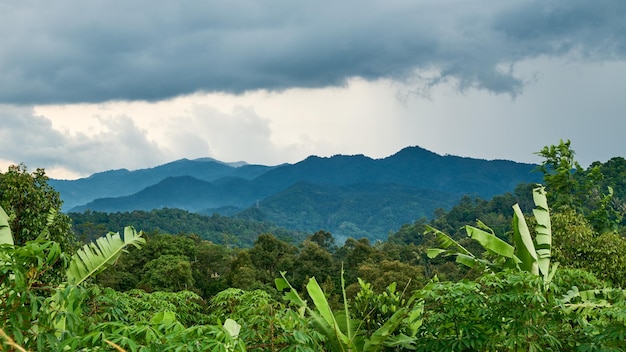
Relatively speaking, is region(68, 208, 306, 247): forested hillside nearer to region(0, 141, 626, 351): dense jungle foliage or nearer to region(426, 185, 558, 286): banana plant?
region(0, 141, 626, 351): dense jungle foliage

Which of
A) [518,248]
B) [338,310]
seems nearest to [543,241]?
[518,248]

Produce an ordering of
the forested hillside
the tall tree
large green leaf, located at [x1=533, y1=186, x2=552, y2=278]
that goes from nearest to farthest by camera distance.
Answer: large green leaf, located at [x1=533, y1=186, x2=552, y2=278]
the tall tree
the forested hillside

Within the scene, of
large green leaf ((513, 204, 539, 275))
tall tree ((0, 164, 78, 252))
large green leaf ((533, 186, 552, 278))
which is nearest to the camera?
large green leaf ((513, 204, 539, 275))

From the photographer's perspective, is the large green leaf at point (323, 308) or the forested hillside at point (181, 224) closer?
the large green leaf at point (323, 308)

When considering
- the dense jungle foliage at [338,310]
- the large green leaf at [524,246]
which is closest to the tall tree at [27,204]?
the dense jungle foliage at [338,310]

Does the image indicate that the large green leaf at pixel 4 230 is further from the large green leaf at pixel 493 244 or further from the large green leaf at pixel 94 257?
the large green leaf at pixel 493 244

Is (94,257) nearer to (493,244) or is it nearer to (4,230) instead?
(4,230)

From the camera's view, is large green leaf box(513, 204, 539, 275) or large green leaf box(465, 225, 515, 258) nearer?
large green leaf box(465, 225, 515, 258)

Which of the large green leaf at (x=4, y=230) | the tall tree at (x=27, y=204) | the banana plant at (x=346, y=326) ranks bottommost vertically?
the banana plant at (x=346, y=326)

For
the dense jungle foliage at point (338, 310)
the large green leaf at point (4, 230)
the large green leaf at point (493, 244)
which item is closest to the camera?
the dense jungle foliage at point (338, 310)

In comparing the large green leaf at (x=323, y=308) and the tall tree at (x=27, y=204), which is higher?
the tall tree at (x=27, y=204)

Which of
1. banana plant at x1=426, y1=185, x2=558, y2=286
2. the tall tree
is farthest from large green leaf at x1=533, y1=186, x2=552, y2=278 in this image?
the tall tree

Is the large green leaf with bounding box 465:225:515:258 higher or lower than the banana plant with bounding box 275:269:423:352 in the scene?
higher

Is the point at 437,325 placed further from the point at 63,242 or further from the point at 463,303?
the point at 63,242
